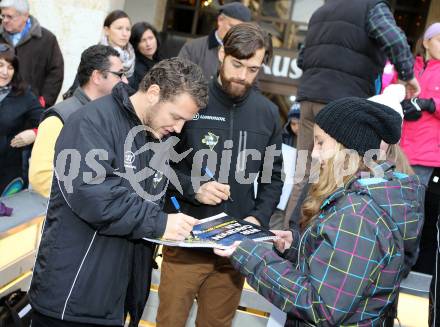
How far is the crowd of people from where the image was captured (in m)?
1.97

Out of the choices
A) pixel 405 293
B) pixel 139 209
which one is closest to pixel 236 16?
pixel 405 293

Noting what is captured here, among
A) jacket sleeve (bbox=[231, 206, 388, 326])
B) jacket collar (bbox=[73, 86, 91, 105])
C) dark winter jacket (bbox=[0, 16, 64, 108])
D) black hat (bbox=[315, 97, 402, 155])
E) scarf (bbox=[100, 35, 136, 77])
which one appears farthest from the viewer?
dark winter jacket (bbox=[0, 16, 64, 108])

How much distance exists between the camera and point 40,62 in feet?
18.8

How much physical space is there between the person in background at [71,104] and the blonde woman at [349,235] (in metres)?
1.44

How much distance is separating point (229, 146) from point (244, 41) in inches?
21.9

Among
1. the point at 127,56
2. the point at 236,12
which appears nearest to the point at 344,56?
the point at 236,12

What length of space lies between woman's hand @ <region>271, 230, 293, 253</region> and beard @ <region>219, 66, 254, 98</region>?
0.79 m

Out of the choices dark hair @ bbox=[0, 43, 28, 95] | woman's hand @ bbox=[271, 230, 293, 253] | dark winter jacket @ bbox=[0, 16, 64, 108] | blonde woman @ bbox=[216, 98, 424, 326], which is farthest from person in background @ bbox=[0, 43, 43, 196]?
blonde woman @ bbox=[216, 98, 424, 326]

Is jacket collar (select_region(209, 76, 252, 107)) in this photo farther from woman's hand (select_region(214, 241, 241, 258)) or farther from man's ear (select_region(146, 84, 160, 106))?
woman's hand (select_region(214, 241, 241, 258))

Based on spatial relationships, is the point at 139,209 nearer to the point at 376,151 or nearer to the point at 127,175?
the point at 127,175

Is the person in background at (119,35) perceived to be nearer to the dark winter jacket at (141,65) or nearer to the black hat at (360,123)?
the dark winter jacket at (141,65)

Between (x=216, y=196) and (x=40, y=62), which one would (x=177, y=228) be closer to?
(x=216, y=196)

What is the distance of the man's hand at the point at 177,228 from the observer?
2.38 metres

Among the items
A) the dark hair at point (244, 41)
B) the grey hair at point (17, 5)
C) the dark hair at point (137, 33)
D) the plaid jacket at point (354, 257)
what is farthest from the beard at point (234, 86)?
the grey hair at point (17, 5)
